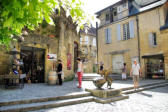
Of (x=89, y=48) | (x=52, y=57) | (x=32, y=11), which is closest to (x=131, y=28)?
(x=52, y=57)

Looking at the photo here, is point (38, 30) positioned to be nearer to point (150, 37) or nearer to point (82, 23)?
point (82, 23)

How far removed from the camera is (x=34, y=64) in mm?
9828

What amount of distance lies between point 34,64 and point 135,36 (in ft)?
34.4

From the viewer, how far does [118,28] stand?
622 inches

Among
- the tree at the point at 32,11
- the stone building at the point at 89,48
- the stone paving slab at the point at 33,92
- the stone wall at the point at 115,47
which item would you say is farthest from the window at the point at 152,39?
the stone building at the point at 89,48

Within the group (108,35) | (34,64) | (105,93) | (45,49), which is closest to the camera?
(105,93)

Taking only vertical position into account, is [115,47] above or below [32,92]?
above

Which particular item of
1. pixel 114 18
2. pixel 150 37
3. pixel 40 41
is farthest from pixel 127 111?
pixel 114 18

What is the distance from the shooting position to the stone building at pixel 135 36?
12289 mm

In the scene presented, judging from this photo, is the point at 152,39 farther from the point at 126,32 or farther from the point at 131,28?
the point at 126,32

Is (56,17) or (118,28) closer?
(56,17)

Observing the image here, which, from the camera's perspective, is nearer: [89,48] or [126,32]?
[126,32]

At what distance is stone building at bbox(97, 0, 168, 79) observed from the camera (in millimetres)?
12289

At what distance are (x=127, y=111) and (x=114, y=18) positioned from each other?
48.9 feet
